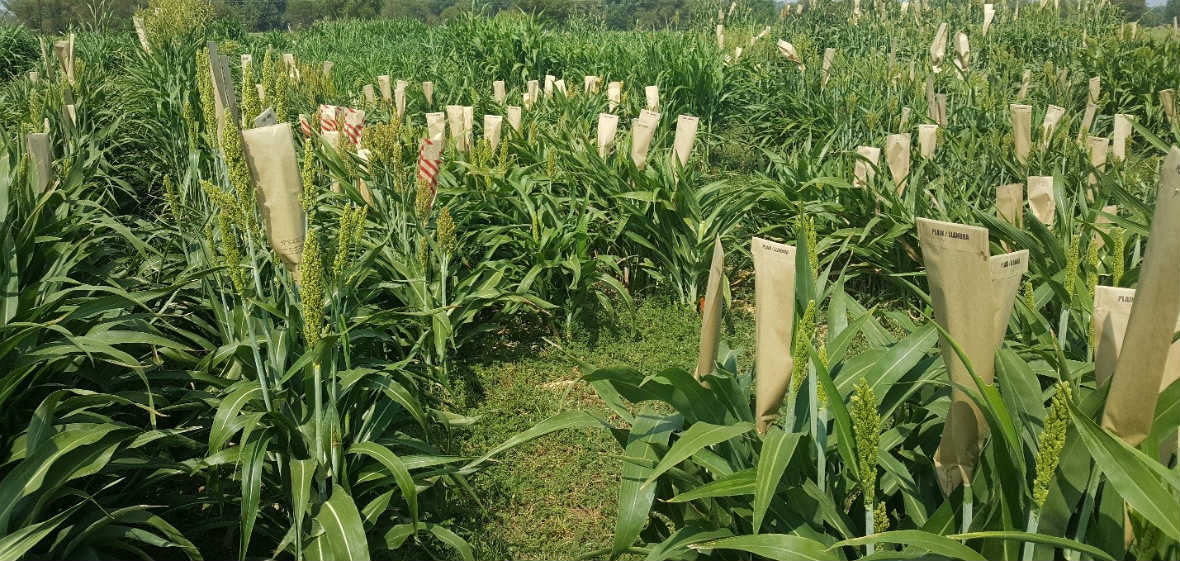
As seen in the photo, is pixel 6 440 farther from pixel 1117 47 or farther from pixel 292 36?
pixel 292 36

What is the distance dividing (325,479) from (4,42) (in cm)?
1505

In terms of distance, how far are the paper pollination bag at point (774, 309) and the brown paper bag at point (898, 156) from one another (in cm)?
A: 293

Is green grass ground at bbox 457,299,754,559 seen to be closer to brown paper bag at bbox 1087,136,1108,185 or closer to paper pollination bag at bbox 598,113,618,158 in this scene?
paper pollination bag at bbox 598,113,618,158

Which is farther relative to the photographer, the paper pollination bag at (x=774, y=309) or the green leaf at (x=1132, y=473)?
the paper pollination bag at (x=774, y=309)

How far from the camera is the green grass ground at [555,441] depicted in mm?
2537

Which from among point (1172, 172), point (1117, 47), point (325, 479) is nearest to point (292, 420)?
point (325, 479)

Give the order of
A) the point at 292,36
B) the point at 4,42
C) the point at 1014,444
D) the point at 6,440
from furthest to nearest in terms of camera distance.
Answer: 1. the point at 292,36
2. the point at 4,42
3. the point at 6,440
4. the point at 1014,444

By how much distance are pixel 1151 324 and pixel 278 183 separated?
1.83 meters

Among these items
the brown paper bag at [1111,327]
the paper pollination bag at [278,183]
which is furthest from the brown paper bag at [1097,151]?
the paper pollination bag at [278,183]

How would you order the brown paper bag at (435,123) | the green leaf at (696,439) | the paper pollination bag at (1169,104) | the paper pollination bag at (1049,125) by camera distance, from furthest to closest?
the paper pollination bag at (1169,104), the paper pollination bag at (1049,125), the brown paper bag at (435,123), the green leaf at (696,439)

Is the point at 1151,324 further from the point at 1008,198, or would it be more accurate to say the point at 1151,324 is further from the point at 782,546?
the point at 1008,198

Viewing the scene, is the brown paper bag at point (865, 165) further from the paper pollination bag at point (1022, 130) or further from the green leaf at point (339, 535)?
the green leaf at point (339, 535)

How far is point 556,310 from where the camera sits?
3945 millimetres

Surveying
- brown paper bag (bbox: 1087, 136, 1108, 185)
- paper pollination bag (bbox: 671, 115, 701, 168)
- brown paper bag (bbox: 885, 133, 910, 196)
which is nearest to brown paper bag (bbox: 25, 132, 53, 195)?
paper pollination bag (bbox: 671, 115, 701, 168)
